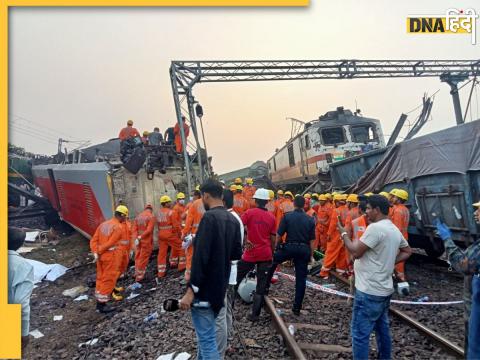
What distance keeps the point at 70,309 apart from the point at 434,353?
19.6 ft

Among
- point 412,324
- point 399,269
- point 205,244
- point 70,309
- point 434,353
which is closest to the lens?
point 205,244

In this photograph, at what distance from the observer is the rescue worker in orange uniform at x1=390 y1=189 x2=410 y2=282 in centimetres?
561

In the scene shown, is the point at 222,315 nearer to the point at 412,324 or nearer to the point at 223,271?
the point at 223,271

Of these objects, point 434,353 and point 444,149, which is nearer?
point 434,353

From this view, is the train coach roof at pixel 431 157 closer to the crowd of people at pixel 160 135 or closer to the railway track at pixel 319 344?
the railway track at pixel 319 344

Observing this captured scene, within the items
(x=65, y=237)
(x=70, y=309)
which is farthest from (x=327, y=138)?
(x=65, y=237)

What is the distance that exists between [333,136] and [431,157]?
6.25 meters

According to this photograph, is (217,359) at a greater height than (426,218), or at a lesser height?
lesser

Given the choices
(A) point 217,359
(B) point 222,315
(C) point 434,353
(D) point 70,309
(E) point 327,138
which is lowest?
(D) point 70,309

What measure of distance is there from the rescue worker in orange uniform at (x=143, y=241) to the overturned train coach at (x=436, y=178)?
16.1ft

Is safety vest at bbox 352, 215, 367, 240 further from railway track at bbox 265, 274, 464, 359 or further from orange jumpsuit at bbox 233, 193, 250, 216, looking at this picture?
orange jumpsuit at bbox 233, 193, 250, 216

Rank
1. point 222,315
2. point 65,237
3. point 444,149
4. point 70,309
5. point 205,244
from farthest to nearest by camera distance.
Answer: point 65,237 → point 70,309 → point 444,149 → point 222,315 → point 205,244

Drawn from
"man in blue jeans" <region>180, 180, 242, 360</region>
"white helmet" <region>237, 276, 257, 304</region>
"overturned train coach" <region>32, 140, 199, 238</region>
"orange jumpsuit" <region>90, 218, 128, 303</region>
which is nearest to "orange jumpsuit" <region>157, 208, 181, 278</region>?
"overturned train coach" <region>32, 140, 199, 238</region>

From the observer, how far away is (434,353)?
3404mm
